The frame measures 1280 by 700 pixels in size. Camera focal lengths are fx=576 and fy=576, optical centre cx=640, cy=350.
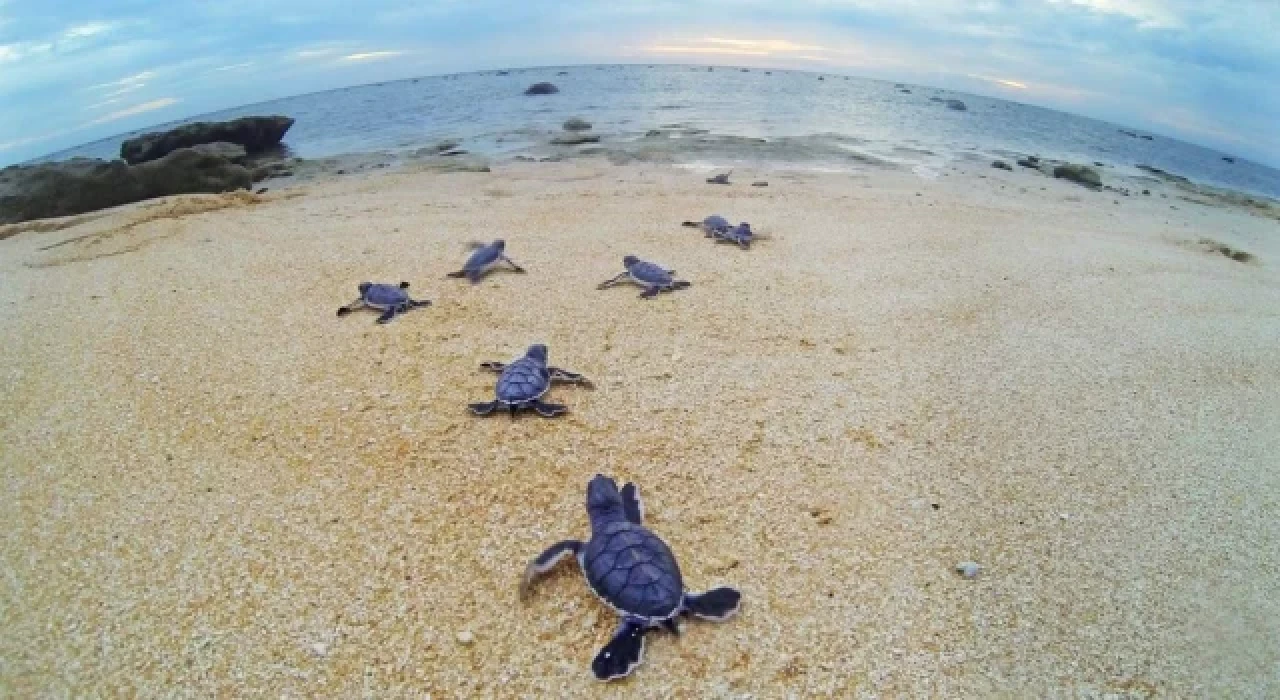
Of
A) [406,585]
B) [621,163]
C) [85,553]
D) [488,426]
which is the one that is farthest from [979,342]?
[621,163]

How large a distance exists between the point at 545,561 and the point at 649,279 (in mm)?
3518

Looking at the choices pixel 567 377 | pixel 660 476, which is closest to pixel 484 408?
pixel 567 377

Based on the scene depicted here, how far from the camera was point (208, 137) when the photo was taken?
24.0m

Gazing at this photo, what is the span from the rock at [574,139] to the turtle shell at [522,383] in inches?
639

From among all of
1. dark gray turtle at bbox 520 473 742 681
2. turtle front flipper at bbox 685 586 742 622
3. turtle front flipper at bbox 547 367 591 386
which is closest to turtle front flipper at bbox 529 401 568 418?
turtle front flipper at bbox 547 367 591 386

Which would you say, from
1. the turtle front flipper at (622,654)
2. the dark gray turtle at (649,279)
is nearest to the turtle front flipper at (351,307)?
the dark gray turtle at (649,279)

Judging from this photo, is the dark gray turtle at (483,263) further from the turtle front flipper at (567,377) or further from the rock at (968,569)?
the rock at (968,569)

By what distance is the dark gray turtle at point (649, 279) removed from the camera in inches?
213

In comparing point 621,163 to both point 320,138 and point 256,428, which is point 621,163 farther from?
point 320,138

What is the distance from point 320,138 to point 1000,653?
103 feet

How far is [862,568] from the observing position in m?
2.46

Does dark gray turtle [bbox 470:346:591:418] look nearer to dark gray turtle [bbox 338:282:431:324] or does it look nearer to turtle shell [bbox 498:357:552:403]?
turtle shell [bbox 498:357:552:403]

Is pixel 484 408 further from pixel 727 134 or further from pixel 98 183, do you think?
pixel 727 134

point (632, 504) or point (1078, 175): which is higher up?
point (1078, 175)
